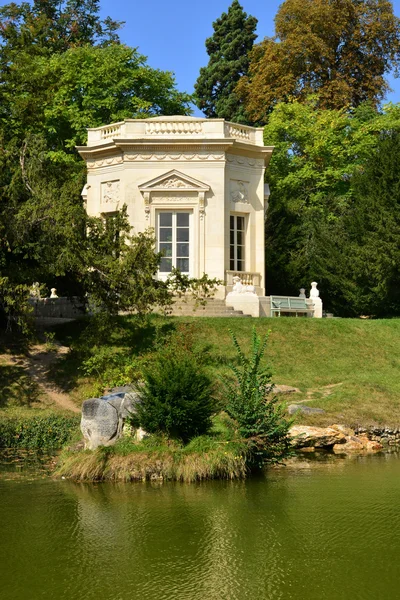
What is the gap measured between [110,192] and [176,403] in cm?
1743

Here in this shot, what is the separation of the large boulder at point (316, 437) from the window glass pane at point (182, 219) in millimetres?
13031

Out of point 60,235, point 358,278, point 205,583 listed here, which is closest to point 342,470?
point 205,583

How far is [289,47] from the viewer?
43094 millimetres

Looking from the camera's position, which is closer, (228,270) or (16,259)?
(16,259)

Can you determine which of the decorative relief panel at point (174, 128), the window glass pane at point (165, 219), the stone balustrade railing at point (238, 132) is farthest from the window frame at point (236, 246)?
the decorative relief panel at point (174, 128)

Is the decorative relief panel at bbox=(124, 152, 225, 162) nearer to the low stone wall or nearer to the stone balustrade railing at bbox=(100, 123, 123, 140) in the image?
the stone balustrade railing at bbox=(100, 123, 123, 140)

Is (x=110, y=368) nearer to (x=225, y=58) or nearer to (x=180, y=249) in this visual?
(x=180, y=249)

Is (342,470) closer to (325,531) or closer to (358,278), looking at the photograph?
(325,531)

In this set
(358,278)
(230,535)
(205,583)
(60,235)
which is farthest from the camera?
(358,278)

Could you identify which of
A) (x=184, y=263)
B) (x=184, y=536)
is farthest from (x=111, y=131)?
(x=184, y=536)

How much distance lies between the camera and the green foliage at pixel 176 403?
13.7 metres

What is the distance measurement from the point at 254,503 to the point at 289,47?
3650cm

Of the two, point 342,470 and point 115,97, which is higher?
point 115,97

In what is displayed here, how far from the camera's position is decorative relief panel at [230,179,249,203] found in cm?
2930
